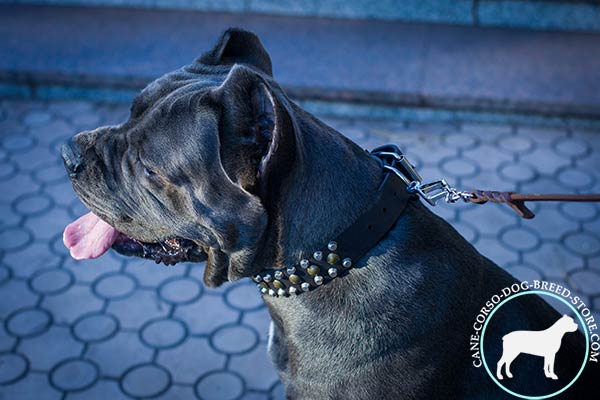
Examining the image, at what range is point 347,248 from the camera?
2357 millimetres

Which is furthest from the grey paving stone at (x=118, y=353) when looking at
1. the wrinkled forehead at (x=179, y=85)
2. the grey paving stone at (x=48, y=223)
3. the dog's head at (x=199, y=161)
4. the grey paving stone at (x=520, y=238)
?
the grey paving stone at (x=520, y=238)

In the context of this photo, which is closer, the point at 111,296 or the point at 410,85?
the point at 111,296

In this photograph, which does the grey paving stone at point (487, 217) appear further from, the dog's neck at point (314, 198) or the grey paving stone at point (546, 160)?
the dog's neck at point (314, 198)

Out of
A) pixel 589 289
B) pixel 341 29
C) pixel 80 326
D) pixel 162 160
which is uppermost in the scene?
pixel 162 160

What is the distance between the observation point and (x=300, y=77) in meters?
6.43

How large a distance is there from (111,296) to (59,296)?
325mm

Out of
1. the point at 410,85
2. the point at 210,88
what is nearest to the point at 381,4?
the point at 410,85

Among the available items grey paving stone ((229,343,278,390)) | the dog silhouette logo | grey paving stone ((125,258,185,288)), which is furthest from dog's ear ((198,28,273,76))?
grey paving stone ((125,258,185,288))

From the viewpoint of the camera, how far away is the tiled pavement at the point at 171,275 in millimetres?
4090

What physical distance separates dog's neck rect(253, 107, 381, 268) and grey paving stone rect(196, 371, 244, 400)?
1808 millimetres

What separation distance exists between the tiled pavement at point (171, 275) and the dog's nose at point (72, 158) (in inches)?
69.1

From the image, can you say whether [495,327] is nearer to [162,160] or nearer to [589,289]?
[162,160]

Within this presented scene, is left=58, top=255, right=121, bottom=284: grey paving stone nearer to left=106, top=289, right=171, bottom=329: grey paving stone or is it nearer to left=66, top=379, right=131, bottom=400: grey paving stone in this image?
left=106, top=289, right=171, bottom=329: grey paving stone

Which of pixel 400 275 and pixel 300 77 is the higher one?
pixel 400 275
